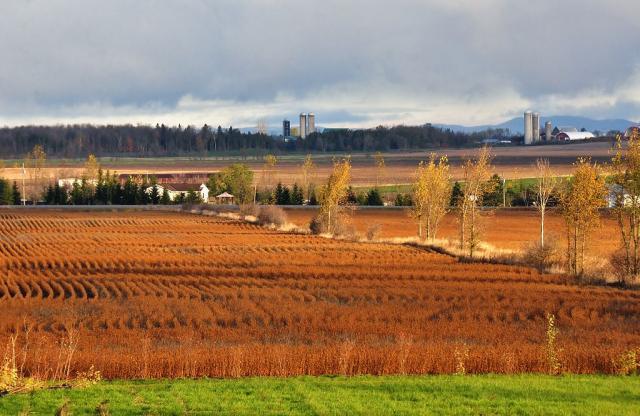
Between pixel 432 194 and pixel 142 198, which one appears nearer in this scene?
pixel 432 194

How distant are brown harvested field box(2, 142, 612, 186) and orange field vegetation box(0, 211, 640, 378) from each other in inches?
3000

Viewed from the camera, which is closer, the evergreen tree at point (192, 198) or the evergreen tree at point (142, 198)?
the evergreen tree at point (192, 198)

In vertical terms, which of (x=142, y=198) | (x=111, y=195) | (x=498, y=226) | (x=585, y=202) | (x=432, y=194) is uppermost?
(x=585, y=202)

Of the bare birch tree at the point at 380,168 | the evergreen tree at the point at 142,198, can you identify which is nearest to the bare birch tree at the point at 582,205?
the evergreen tree at the point at 142,198

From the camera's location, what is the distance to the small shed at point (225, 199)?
399 ft

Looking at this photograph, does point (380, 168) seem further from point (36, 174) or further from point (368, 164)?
point (36, 174)

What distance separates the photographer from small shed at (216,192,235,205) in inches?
4788

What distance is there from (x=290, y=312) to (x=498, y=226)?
52.7m

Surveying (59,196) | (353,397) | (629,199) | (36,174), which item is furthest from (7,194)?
(353,397)

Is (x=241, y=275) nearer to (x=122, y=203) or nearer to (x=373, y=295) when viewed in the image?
(x=373, y=295)

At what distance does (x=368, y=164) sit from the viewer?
171750 millimetres

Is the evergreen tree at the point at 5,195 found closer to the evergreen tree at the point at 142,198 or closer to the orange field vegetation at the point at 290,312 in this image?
the evergreen tree at the point at 142,198

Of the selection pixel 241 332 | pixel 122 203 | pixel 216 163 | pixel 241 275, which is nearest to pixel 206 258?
pixel 241 275

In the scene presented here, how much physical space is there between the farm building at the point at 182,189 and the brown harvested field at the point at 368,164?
8283 mm
